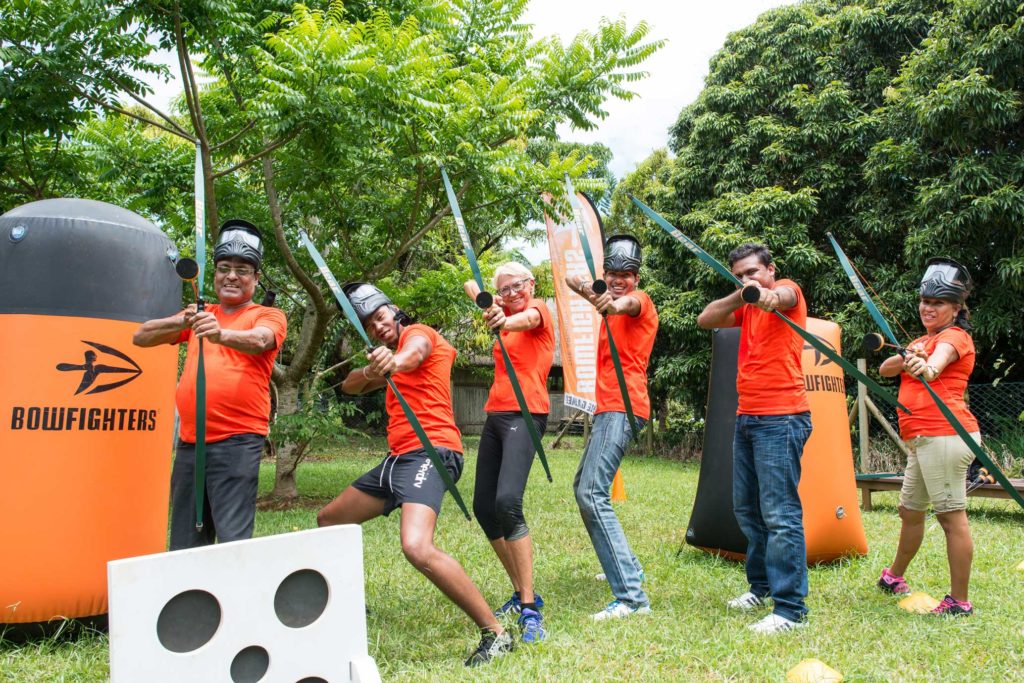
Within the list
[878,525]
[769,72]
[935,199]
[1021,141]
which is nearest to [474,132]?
[878,525]

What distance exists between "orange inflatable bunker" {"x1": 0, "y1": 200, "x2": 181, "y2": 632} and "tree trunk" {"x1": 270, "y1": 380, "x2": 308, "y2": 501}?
5232 millimetres

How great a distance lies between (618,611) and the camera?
4.12 metres

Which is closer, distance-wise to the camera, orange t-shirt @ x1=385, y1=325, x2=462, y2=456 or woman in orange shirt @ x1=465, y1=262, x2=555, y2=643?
orange t-shirt @ x1=385, y1=325, x2=462, y2=456

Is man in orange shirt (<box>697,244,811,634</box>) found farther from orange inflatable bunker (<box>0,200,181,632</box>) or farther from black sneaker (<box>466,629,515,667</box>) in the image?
orange inflatable bunker (<box>0,200,181,632</box>)

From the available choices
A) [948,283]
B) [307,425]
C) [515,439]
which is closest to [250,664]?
[515,439]

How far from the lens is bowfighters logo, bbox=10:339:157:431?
3805 mm

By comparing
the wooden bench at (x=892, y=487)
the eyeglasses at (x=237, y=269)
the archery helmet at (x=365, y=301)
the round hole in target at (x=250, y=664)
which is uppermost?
the eyeglasses at (x=237, y=269)

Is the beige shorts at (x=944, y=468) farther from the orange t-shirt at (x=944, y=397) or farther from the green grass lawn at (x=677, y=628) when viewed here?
the green grass lawn at (x=677, y=628)

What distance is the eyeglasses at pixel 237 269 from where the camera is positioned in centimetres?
371

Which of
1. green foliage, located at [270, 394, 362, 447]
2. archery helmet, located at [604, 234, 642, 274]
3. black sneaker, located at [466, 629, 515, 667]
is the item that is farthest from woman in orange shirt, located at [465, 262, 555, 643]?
green foliage, located at [270, 394, 362, 447]

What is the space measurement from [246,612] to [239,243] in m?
1.89

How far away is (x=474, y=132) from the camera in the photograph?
24.9ft

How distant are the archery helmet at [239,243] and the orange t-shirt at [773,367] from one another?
105 inches

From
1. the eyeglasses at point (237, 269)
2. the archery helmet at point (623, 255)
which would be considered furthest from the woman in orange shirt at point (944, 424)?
the eyeglasses at point (237, 269)
